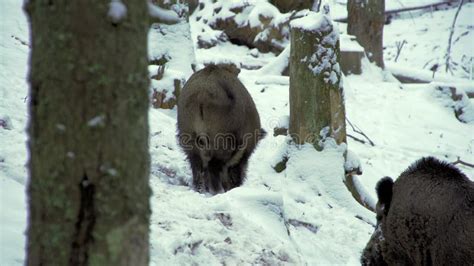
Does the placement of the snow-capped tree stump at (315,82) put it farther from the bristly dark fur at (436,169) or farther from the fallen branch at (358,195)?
the bristly dark fur at (436,169)

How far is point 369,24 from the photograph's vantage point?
1641 cm

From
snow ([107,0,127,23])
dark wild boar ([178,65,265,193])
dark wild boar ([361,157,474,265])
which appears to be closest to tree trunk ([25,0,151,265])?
snow ([107,0,127,23])

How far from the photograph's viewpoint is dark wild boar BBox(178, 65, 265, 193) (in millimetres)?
7180

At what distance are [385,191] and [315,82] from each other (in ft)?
9.46

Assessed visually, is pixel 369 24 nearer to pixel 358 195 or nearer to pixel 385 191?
pixel 358 195

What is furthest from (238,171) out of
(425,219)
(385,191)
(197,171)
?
(425,219)

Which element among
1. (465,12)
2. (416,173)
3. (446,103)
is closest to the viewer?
(416,173)

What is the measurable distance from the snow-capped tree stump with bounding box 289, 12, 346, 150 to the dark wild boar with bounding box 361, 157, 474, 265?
281 cm

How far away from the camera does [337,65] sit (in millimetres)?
8133

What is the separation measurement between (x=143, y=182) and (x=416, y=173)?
10.9 feet

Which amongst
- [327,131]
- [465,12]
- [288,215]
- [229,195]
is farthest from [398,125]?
[465,12]

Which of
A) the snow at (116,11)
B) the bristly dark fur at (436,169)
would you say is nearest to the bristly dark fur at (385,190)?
the bristly dark fur at (436,169)

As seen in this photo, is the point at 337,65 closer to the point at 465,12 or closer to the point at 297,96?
the point at 297,96

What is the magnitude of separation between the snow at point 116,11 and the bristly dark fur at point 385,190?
345cm
